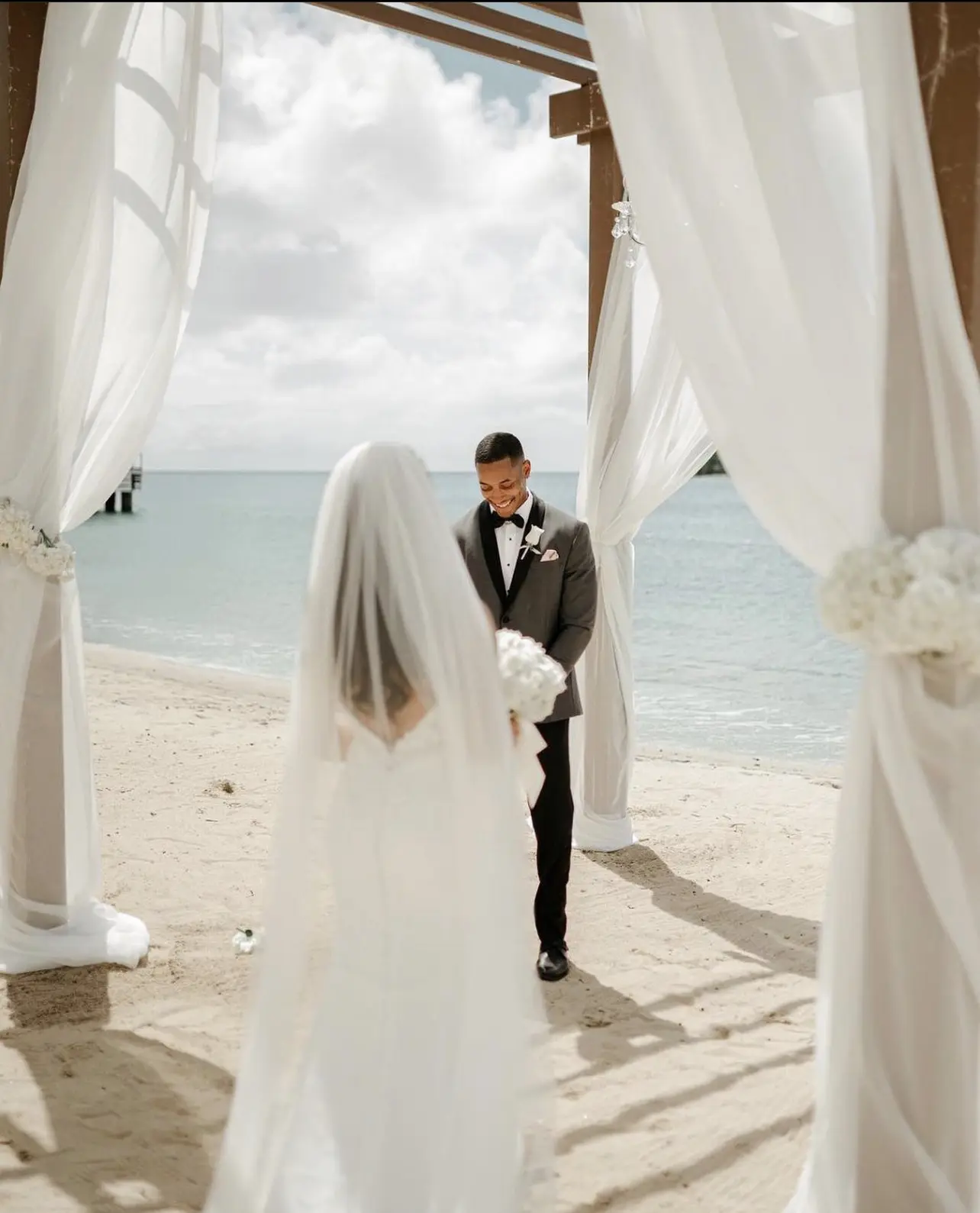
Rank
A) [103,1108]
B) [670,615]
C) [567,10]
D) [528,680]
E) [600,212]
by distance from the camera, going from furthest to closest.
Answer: [670,615] < [600,212] < [103,1108] < [567,10] < [528,680]

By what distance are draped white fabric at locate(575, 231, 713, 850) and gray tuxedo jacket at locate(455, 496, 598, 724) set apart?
1180 mm

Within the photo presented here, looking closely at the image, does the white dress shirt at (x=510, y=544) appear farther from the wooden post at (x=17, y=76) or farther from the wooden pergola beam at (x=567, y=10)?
the wooden post at (x=17, y=76)

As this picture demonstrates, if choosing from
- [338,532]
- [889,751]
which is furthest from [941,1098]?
[338,532]

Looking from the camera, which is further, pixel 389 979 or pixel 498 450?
pixel 498 450

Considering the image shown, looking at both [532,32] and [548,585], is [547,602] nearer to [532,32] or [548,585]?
[548,585]

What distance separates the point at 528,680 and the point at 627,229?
3.19 metres

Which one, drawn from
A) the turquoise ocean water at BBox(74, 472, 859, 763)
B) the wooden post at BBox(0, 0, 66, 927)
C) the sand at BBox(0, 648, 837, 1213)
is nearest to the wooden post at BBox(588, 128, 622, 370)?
the sand at BBox(0, 648, 837, 1213)

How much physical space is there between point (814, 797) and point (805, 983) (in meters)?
2.89

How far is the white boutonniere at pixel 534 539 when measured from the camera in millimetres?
4152

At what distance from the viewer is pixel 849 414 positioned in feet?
7.86

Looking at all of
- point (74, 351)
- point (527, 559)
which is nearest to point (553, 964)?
point (527, 559)

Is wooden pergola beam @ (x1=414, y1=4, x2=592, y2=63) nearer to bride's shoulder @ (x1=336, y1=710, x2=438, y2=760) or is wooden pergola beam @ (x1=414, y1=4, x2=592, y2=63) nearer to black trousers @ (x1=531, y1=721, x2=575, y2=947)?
black trousers @ (x1=531, y1=721, x2=575, y2=947)

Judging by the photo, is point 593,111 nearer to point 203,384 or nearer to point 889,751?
point 889,751

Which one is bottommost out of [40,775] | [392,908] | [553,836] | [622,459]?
[553,836]
